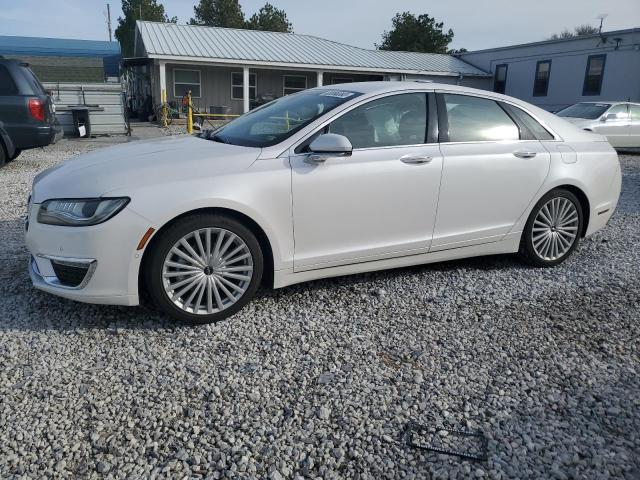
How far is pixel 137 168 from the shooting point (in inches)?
128

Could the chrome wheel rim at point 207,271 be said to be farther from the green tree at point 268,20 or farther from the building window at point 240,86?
the green tree at point 268,20

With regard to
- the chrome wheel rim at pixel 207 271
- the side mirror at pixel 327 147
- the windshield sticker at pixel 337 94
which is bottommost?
the chrome wheel rim at pixel 207 271

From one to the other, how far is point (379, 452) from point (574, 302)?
2373 mm

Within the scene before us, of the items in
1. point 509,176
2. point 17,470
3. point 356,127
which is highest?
point 356,127

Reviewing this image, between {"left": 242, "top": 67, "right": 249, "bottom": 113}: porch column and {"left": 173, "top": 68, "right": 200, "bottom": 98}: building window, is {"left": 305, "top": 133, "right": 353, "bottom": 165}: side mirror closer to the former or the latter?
{"left": 242, "top": 67, "right": 249, "bottom": 113}: porch column

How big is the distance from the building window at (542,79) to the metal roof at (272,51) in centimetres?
351

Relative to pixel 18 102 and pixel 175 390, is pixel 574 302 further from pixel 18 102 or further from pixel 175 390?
pixel 18 102

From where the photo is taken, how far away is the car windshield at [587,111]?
1401 cm

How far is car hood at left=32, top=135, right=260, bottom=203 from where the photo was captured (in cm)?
313

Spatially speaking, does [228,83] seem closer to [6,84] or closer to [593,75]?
[6,84]

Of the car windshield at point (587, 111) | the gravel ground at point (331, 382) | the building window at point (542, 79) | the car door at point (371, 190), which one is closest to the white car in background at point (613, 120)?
the car windshield at point (587, 111)

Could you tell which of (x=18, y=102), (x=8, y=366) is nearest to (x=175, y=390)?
(x=8, y=366)

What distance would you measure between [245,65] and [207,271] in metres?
20.6

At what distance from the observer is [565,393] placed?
8.97 feet
